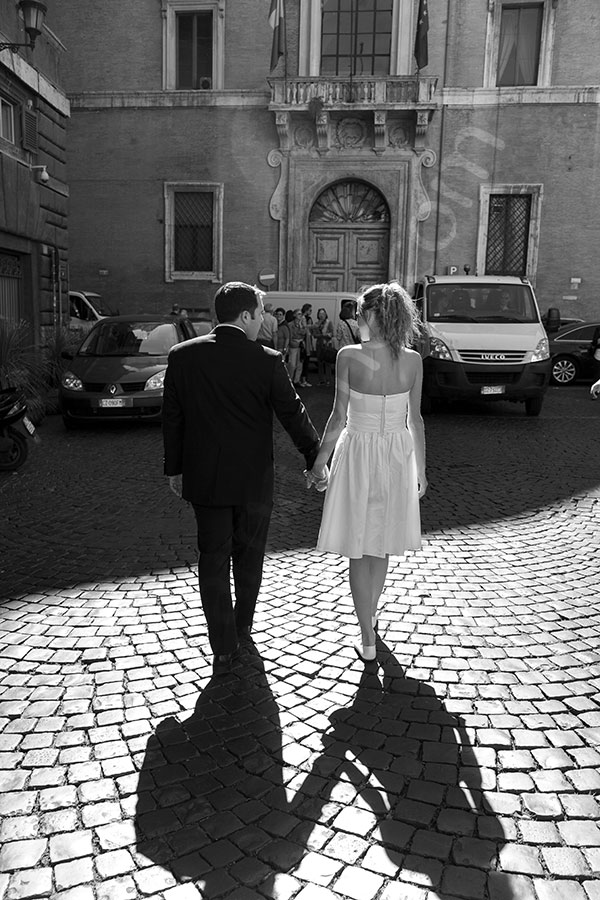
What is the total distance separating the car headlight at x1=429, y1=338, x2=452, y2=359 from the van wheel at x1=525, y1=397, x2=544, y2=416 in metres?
1.58

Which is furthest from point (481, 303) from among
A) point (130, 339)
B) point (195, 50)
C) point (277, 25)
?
point (195, 50)

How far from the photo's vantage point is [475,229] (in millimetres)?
23750

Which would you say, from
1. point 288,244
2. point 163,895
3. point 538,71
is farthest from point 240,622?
point 538,71

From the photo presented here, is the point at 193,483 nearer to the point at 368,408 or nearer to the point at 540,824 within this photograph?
the point at 368,408

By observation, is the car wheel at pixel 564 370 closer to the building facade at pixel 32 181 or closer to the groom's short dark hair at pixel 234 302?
the building facade at pixel 32 181

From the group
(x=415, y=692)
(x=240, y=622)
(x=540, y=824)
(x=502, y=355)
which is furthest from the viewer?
(x=502, y=355)

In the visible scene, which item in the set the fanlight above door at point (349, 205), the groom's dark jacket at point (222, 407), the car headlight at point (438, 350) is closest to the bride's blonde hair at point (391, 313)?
the groom's dark jacket at point (222, 407)

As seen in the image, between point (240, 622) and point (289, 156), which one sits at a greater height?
point (289, 156)

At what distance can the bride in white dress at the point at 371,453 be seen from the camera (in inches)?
151

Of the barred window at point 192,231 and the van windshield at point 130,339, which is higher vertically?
the barred window at point 192,231

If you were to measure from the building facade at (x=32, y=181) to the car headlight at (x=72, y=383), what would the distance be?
3.81m

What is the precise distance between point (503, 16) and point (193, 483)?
23.9 meters

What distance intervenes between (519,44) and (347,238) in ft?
23.5

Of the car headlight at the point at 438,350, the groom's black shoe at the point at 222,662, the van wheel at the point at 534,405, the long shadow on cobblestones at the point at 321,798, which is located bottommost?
the long shadow on cobblestones at the point at 321,798
